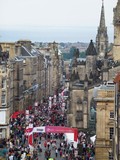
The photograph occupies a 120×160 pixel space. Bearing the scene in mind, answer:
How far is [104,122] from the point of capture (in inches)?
2055

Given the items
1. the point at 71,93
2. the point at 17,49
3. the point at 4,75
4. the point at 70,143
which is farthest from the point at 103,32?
the point at 70,143

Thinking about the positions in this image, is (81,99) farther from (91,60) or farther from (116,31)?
(91,60)

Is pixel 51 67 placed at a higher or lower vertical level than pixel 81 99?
higher

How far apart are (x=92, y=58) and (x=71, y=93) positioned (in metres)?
8.62

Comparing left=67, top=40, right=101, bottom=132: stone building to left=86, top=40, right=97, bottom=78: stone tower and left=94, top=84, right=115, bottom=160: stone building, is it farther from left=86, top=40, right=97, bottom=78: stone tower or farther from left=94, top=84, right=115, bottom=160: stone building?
left=94, top=84, right=115, bottom=160: stone building

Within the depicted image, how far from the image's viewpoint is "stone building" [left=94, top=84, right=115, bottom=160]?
2053 inches

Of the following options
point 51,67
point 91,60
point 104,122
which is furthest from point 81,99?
point 51,67

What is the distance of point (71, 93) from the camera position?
252 ft

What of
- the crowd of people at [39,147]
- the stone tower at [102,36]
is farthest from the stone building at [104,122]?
the stone tower at [102,36]

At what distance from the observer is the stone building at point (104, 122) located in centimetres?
5216

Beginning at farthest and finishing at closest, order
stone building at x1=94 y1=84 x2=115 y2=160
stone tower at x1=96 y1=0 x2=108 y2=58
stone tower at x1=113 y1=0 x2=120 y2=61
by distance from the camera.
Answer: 1. stone tower at x1=96 y1=0 x2=108 y2=58
2. stone tower at x1=113 y1=0 x2=120 y2=61
3. stone building at x1=94 y1=84 x2=115 y2=160

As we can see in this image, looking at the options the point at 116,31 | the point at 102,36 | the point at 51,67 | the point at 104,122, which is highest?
the point at 102,36

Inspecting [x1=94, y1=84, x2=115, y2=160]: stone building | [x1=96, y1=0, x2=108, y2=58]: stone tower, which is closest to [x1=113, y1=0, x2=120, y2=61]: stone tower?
[x1=94, y1=84, x2=115, y2=160]: stone building

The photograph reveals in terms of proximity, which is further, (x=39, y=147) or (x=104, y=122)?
(x=39, y=147)
